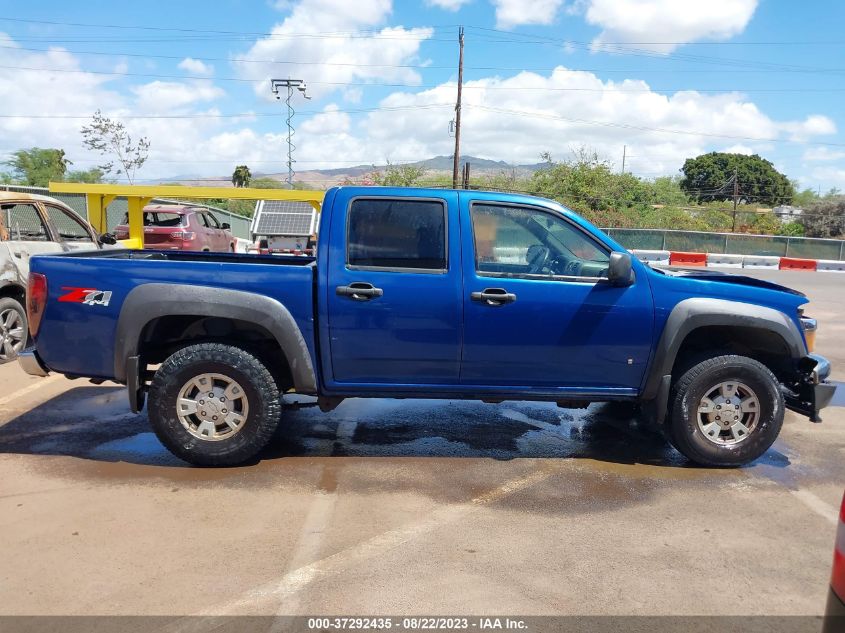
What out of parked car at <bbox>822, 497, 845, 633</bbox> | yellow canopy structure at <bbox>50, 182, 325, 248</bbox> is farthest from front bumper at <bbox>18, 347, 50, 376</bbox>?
yellow canopy structure at <bbox>50, 182, 325, 248</bbox>

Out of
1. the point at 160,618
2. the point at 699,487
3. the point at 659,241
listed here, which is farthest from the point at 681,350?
the point at 659,241

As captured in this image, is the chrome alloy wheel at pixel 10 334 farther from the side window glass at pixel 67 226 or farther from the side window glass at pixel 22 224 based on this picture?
the side window glass at pixel 67 226

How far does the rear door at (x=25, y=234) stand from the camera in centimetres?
791

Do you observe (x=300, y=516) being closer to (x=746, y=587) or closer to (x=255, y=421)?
(x=255, y=421)

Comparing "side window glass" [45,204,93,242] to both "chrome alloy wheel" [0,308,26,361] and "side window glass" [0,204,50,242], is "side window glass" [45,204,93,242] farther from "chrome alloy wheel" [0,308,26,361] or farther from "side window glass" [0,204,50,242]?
"chrome alloy wheel" [0,308,26,361]

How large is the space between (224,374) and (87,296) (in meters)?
1.06

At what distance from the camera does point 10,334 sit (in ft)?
25.6

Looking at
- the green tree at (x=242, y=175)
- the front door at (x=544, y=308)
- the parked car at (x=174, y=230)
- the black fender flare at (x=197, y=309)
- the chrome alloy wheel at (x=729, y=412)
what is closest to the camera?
the black fender flare at (x=197, y=309)

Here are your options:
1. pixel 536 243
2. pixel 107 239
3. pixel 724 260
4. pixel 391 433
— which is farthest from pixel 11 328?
pixel 724 260

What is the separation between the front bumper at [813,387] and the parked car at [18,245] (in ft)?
25.9

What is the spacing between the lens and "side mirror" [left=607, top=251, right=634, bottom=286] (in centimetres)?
459

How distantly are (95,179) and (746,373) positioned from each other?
48254mm

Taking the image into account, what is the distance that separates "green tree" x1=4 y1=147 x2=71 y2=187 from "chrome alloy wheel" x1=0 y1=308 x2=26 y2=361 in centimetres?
4010

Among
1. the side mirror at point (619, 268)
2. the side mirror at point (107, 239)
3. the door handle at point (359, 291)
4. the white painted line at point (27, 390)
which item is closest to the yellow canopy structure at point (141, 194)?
the side mirror at point (107, 239)
